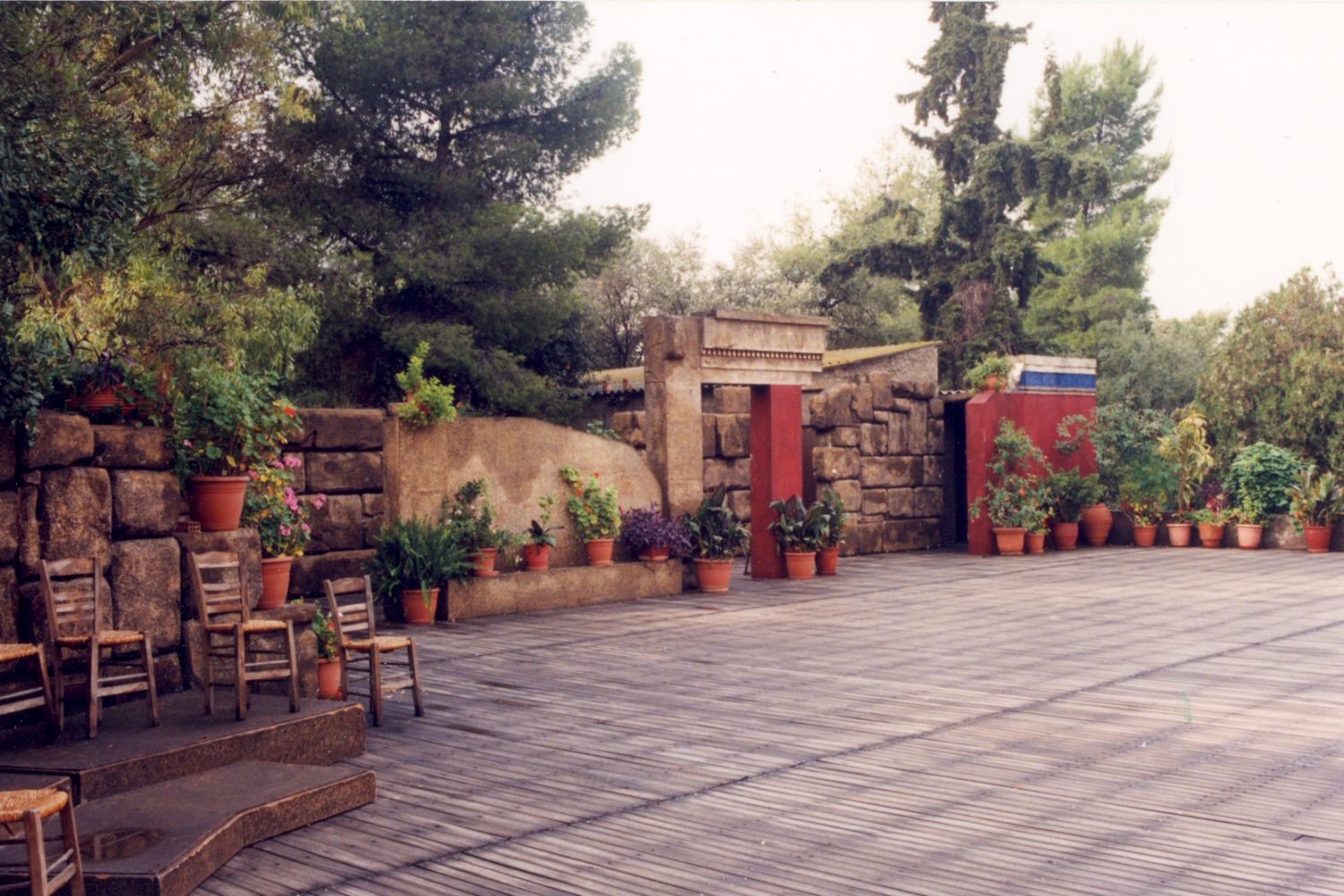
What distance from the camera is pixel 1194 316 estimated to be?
4641 cm

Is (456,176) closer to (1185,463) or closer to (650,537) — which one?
(650,537)

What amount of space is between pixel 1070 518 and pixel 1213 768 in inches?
470

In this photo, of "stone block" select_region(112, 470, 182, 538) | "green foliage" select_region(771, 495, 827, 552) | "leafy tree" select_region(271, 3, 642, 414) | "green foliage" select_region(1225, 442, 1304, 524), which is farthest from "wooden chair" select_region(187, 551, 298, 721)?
"green foliage" select_region(1225, 442, 1304, 524)

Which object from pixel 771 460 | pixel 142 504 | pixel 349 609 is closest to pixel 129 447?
pixel 142 504

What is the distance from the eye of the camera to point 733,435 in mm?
15141

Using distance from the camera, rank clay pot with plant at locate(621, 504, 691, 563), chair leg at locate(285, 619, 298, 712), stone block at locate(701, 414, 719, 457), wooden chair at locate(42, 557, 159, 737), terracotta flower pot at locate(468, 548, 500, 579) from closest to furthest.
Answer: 1. wooden chair at locate(42, 557, 159, 737)
2. chair leg at locate(285, 619, 298, 712)
3. terracotta flower pot at locate(468, 548, 500, 579)
4. clay pot with plant at locate(621, 504, 691, 563)
5. stone block at locate(701, 414, 719, 457)

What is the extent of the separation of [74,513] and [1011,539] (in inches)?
472

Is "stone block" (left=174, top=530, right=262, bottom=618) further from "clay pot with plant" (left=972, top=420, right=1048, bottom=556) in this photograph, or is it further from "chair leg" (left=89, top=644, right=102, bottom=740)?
"clay pot with plant" (left=972, top=420, right=1048, bottom=556)

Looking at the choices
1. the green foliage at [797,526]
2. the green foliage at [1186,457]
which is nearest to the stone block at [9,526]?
the green foliage at [797,526]

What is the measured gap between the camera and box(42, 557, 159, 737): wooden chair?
18.1ft

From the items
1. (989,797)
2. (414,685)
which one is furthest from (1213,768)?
(414,685)

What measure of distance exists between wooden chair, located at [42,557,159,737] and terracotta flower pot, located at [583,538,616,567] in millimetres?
5932

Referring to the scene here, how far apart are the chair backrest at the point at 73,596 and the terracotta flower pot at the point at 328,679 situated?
1494 mm

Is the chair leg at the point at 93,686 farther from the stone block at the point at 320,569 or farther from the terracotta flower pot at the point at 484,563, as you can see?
the terracotta flower pot at the point at 484,563
